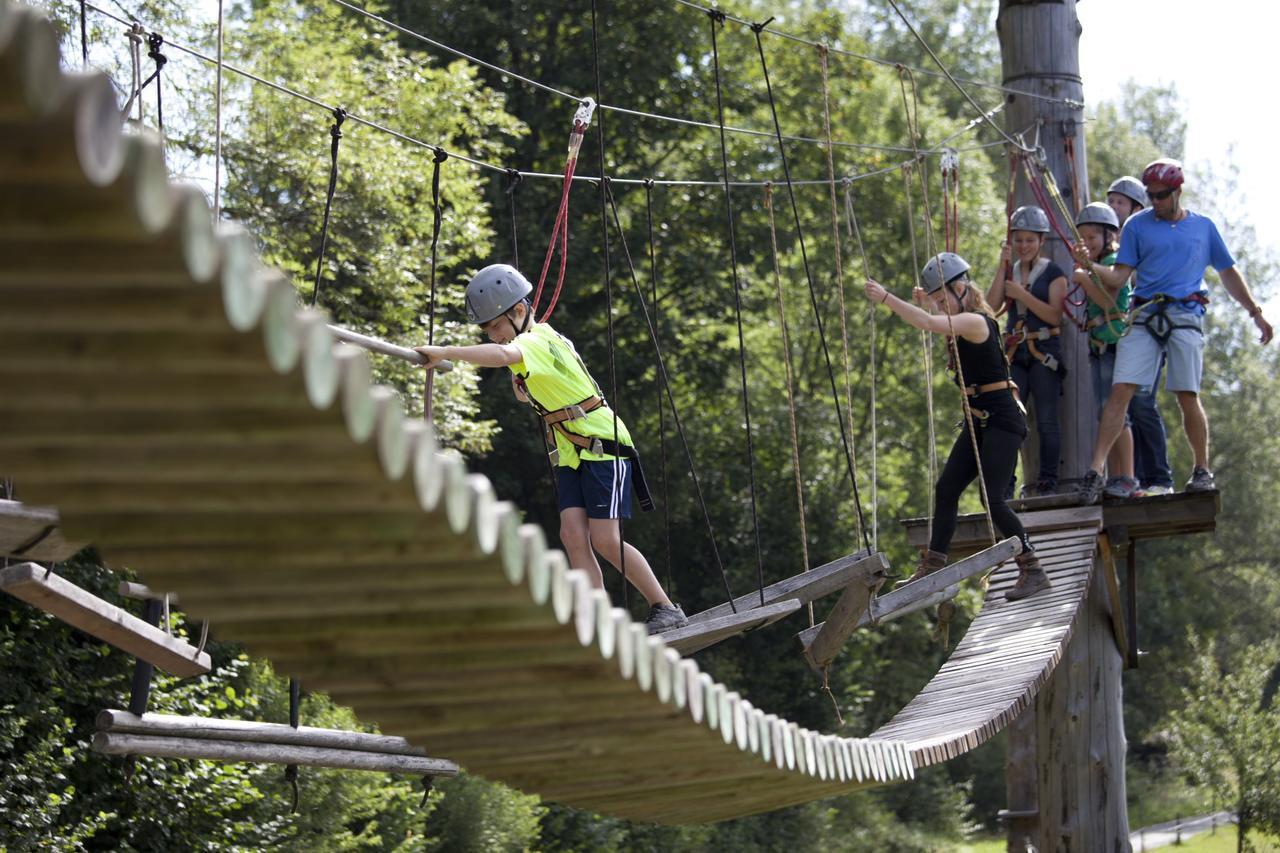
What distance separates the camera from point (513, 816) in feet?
42.9

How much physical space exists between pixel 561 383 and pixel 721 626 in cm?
84

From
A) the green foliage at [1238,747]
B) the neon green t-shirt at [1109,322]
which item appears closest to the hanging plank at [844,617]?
the neon green t-shirt at [1109,322]

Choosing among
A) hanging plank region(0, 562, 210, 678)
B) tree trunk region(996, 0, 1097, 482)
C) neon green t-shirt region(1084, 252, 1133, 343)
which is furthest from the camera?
tree trunk region(996, 0, 1097, 482)

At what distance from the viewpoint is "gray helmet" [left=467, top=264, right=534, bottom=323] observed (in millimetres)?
5137

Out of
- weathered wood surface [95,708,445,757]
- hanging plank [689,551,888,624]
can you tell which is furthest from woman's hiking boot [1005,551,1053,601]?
weathered wood surface [95,708,445,757]

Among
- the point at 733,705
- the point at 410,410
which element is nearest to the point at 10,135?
the point at 733,705

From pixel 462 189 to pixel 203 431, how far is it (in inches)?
464

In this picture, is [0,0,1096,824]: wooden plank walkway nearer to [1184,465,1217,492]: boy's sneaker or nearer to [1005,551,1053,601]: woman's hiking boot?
[1005,551,1053,601]: woman's hiking boot

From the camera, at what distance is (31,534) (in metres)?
3.97

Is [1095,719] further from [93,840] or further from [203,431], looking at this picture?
[203,431]

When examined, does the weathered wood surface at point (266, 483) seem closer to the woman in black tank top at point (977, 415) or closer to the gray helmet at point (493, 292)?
the gray helmet at point (493, 292)

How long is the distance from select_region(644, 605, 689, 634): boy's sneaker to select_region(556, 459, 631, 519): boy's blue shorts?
0.30 metres

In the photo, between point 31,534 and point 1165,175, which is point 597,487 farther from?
point 1165,175

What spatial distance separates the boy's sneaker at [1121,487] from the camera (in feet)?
24.2
